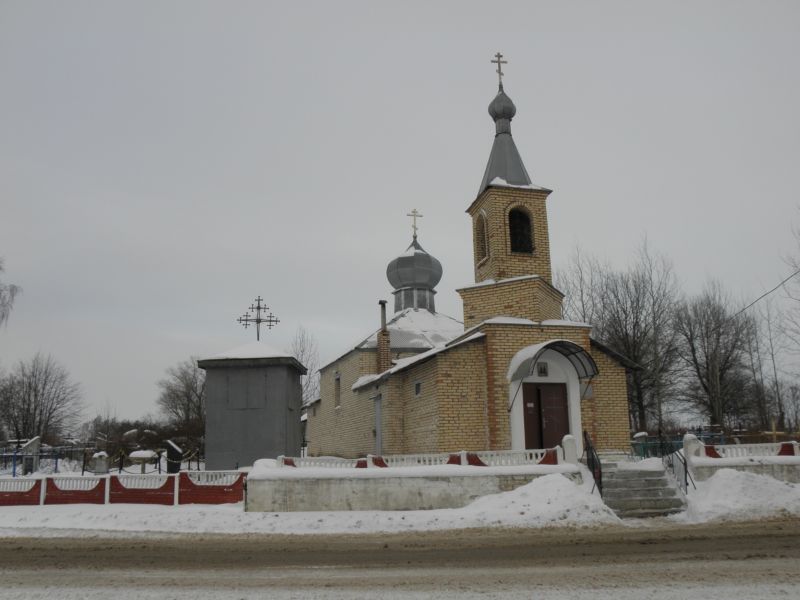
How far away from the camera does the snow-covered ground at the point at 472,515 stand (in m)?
11.8

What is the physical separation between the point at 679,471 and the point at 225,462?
38.3 ft

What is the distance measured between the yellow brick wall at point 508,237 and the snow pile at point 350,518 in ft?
22.7

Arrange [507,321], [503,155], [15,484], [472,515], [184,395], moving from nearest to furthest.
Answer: [472,515] → [15,484] → [507,321] → [503,155] → [184,395]

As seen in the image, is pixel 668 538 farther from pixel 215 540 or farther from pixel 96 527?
pixel 96 527

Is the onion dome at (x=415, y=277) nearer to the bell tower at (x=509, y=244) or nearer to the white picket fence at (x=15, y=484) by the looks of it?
the bell tower at (x=509, y=244)

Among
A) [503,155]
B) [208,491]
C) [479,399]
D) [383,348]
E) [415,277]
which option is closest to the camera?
[208,491]

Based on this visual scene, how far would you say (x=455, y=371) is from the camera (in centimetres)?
1655

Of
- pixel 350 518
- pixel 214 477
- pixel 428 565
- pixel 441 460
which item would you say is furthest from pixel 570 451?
pixel 214 477

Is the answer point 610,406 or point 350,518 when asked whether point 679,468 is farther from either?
point 350,518

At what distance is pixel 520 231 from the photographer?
19.1 m

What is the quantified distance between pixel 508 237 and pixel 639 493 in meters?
8.01

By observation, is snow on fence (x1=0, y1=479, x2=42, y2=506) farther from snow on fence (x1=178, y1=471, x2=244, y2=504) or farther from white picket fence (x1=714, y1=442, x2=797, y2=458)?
white picket fence (x1=714, y1=442, x2=797, y2=458)

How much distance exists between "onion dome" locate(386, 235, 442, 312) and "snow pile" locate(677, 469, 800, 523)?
1796 centimetres

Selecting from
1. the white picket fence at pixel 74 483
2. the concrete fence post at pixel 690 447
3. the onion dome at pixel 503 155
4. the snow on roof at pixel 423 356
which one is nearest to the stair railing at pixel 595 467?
the concrete fence post at pixel 690 447
